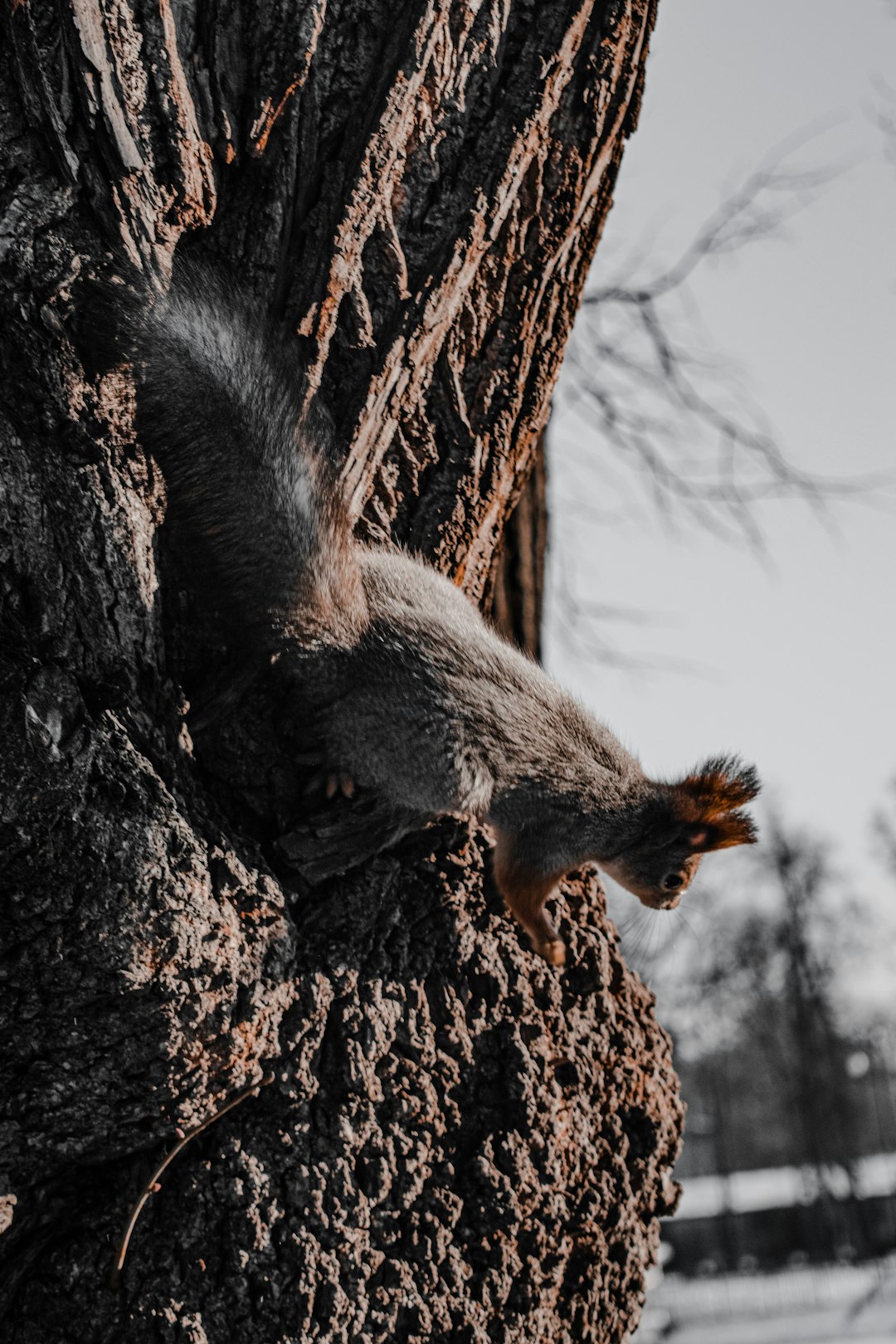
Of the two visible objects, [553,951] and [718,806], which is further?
[718,806]

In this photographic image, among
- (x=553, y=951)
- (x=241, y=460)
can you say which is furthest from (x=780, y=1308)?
(x=241, y=460)

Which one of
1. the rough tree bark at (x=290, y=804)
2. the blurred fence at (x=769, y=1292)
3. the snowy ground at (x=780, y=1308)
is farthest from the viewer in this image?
the blurred fence at (x=769, y=1292)

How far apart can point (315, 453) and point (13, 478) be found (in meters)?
0.64

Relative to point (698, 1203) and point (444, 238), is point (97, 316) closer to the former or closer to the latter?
point (444, 238)

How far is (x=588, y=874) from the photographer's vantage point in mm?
2738

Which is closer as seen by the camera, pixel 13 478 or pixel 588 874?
pixel 13 478

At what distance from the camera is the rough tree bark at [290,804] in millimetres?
1686

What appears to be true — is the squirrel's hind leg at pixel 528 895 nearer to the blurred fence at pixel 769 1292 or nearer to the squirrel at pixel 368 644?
the squirrel at pixel 368 644

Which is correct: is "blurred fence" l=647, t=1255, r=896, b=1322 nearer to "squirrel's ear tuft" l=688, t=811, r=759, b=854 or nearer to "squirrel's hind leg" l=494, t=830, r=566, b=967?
"squirrel's ear tuft" l=688, t=811, r=759, b=854

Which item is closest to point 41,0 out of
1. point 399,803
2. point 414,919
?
point 399,803

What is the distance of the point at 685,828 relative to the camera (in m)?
2.91

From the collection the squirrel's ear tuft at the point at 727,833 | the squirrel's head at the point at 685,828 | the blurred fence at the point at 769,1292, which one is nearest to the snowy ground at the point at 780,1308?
the blurred fence at the point at 769,1292

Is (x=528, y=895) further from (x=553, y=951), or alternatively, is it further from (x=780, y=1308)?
(x=780, y=1308)

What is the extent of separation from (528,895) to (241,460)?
1.04 meters
